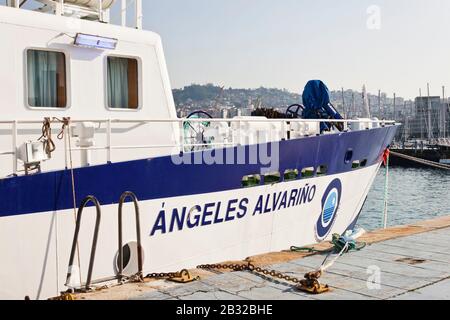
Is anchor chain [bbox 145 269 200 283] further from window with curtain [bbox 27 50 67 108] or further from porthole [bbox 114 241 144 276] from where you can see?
window with curtain [bbox 27 50 67 108]

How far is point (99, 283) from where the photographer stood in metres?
7.29

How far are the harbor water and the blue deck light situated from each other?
68.1 ft

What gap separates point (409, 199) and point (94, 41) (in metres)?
37.0

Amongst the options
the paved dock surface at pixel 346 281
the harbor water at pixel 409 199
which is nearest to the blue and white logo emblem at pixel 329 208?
the paved dock surface at pixel 346 281

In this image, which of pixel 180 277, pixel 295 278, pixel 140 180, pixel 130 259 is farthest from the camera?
pixel 130 259

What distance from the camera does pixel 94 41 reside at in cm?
807

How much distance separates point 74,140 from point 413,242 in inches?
222

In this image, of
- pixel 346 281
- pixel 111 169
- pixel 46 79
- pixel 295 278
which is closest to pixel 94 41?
pixel 46 79

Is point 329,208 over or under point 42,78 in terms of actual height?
under

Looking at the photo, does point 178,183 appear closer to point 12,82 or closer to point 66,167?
point 66,167

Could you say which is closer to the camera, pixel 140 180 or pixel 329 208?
pixel 140 180

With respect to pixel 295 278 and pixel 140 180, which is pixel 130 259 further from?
pixel 295 278

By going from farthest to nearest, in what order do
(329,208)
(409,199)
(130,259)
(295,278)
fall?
(409,199)
(329,208)
(130,259)
(295,278)
